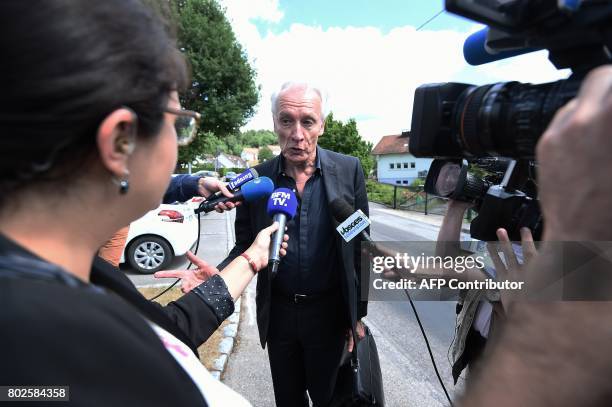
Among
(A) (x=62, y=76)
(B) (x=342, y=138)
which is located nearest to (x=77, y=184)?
(A) (x=62, y=76)

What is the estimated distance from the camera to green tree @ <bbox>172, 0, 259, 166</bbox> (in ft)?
58.4

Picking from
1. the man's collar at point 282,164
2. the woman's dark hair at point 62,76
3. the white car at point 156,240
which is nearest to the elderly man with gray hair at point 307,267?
the man's collar at point 282,164

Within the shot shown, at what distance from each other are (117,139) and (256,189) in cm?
143

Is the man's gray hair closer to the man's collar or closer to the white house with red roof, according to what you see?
the man's collar

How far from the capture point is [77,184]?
26.1 inches

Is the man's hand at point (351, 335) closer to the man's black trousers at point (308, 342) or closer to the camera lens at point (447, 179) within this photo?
the man's black trousers at point (308, 342)

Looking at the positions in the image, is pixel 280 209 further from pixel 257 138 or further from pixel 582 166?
pixel 257 138

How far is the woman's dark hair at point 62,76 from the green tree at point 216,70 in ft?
57.5

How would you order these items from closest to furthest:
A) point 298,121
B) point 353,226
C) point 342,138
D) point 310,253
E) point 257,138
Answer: point 353,226, point 310,253, point 298,121, point 342,138, point 257,138

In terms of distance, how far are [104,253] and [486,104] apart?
335cm

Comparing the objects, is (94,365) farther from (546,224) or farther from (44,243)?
(546,224)

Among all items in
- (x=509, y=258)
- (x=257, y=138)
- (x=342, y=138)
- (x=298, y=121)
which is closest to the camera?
(x=509, y=258)

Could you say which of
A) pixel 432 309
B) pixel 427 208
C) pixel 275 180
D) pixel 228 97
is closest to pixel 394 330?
pixel 432 309

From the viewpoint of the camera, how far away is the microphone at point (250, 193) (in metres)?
2.03
